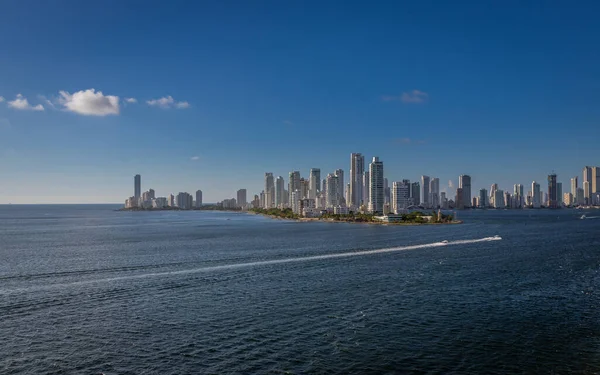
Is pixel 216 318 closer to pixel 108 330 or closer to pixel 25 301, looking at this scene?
pixel 108 330

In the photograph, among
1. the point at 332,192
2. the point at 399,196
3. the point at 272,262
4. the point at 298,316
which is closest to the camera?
the point at 298,316

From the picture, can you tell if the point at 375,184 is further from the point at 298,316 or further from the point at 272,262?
the point at 298,316

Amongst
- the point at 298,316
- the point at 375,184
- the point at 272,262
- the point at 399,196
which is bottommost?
the point at 298,316

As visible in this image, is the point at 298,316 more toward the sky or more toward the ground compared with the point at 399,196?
more toward the ground

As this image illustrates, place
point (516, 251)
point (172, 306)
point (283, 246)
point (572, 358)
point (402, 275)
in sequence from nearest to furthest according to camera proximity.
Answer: point (572, 358)
point (172, 306)
point (402, 275)
point (516, 251)
point (283, 246)

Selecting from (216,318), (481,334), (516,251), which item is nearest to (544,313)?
(481,334)

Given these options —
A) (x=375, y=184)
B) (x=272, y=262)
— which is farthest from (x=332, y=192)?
(x=272, y=262)

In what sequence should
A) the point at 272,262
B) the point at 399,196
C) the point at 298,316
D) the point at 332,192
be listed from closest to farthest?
the point at 298,316, the point at 272,262, the point at 399,196, the point at 332,192

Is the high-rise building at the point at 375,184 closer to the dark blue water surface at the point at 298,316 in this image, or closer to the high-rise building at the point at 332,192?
the high-rise building at the point at 332,192

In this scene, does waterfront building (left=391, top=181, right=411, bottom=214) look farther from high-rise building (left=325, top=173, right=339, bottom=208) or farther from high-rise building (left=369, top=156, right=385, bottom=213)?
high-rise building (left=325, top=173, right=339, bottom=208)
